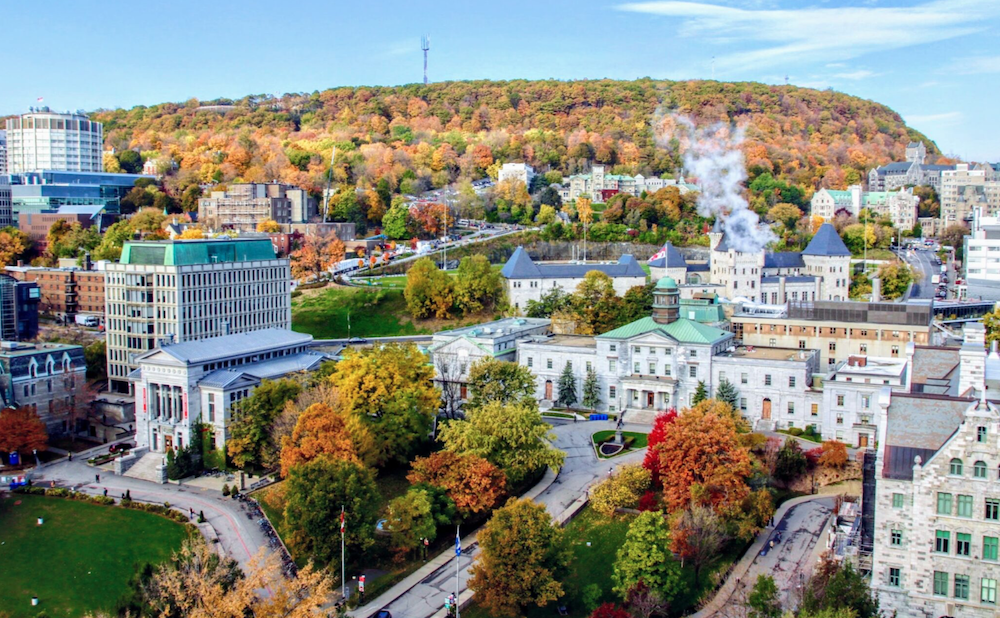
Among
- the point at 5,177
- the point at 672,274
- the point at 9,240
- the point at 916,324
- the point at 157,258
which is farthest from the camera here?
the point at 5,177

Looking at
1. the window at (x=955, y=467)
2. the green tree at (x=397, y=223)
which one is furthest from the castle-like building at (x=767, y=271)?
the window at (x=955, y=467)

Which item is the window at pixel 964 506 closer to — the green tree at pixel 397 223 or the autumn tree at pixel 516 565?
the autumn tree at pixel 516 565

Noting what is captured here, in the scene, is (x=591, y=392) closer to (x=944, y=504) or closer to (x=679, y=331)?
(x=679, y=331)

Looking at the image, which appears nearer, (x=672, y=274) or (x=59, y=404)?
(x=59, y=404)

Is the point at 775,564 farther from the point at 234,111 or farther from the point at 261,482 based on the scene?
the point at 234,111

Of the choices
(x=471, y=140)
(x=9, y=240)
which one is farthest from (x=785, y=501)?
(x=471, y=140)

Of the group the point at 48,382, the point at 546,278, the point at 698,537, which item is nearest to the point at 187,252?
the point at 48,382

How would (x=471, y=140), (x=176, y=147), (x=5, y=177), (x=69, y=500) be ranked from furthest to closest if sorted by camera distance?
→ (x=471, y=140) < (x=176, y=147) < (x=5, y=177) < (x=69, y=500)
